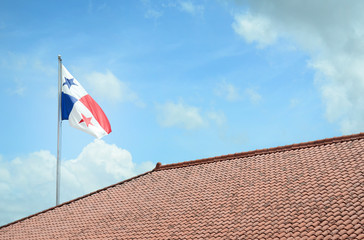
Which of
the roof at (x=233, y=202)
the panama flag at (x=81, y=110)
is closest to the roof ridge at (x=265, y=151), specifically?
the roof at (x=233, y=202)

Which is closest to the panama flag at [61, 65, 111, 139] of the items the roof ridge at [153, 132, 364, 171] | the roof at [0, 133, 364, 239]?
the roof at [0, 133, 364, 239]

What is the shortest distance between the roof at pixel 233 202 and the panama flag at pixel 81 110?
10.5 feet

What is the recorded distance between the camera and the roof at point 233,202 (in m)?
14.3

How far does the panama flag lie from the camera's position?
23.7m

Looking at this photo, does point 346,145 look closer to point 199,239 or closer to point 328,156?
Answer: point 328,156

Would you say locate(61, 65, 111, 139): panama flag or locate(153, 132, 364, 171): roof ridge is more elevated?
locate(61, 65, 111, 139): panama flag

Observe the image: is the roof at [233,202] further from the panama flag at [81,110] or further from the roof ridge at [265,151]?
the panama flag at [81,110]

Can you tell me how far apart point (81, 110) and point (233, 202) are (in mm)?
10286

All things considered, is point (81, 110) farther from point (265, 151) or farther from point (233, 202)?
point (233, 202)

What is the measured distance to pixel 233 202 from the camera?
1697cm

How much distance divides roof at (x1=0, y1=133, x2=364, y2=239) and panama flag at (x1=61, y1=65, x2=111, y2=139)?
321 cm

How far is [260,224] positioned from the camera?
1471cm

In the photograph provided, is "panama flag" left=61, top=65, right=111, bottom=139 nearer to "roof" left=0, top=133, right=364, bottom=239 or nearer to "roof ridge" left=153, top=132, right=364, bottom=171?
"roof" left=0, top=133, right=364, bottom=239

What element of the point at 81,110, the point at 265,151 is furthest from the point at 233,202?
the point at 81,110
